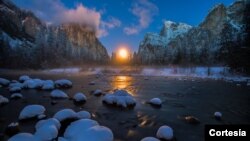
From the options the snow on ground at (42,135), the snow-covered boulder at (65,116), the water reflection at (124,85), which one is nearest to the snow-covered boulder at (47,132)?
the snow on ground at (42,135)

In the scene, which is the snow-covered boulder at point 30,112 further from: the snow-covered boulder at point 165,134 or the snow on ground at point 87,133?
the snow-covered boulder at point 165,134

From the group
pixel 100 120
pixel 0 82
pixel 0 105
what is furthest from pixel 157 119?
pixel 0 82

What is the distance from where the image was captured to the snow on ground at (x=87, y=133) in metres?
8.16

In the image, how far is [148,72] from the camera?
59.9 metres

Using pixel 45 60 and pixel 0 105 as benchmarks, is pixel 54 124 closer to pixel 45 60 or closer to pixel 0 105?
pixel 0 105

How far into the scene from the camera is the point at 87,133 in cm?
836

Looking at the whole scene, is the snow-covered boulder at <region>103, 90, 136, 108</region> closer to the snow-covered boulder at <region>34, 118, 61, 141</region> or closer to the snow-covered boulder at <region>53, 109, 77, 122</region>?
the snow-covered boulder at <region>53, 109, 77, 122</region>

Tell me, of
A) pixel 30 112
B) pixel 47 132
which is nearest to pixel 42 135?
pixel 47 132

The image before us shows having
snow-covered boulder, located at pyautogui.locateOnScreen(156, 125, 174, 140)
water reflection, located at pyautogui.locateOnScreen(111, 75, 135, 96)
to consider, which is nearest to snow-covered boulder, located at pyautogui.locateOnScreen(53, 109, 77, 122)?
snow-covered boulder, located at pyautogui.locateOnScreen(156, 125, 174, 140)

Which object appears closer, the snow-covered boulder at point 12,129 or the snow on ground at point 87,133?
the snow on ground at point 87,133

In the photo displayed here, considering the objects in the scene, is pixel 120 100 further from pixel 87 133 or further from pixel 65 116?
pixel 87 133

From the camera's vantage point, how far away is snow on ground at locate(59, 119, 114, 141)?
816cm

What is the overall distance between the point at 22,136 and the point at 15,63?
72.4 meters

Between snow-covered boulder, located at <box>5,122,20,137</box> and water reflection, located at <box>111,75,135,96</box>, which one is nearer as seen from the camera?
snow-covered boulder, located at <box>5,122,20,137</box>
